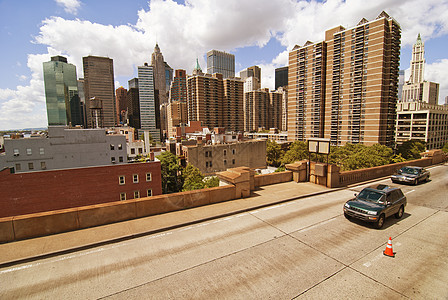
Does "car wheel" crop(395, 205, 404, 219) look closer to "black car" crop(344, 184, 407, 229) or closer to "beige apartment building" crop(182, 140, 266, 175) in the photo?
"black car" crop(344, 184, 407, 229)

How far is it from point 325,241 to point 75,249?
28.8ft

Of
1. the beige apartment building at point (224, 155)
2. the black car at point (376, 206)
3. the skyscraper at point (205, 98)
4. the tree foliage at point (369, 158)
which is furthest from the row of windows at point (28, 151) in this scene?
the skyscraper at point (205, 98)

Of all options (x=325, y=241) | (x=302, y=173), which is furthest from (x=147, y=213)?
(x=302, y=173)

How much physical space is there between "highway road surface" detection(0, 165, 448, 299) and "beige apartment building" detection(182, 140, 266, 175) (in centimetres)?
5419

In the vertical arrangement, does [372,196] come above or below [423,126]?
below

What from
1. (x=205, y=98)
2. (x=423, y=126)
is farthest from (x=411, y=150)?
(x=205, y=98)

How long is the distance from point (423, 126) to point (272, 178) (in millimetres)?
118031

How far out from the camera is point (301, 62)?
98.2 metres

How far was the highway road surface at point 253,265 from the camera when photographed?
5.37 meters

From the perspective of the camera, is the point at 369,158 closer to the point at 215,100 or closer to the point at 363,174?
the point at 363,174

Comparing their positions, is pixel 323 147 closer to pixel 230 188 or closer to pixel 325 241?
pixel 230 188

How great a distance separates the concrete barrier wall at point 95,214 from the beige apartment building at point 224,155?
51.1 meters

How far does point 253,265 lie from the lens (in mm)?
6398

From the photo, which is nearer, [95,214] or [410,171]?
[95,214]
